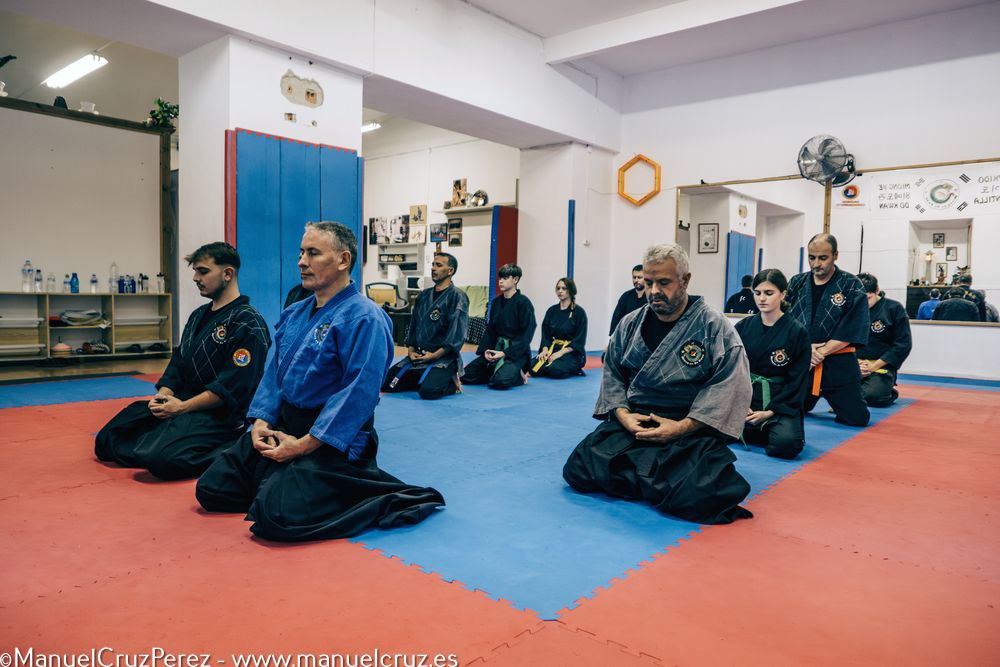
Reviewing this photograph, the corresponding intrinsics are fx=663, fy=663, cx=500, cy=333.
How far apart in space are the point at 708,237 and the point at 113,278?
860 cm

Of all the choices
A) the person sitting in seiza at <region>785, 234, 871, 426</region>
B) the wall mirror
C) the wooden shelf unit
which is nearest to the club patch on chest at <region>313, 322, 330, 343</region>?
the person sitting in seiza at <region>785, 234, 871, 426</region>

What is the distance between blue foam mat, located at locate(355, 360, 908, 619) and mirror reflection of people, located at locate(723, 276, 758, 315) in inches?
175

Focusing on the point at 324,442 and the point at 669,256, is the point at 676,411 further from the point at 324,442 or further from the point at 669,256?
the point at 324,442

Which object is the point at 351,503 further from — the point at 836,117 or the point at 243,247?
the point at 836,117

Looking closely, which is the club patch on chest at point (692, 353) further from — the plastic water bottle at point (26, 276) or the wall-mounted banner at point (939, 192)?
the plastic water bottle at point (26, 276)

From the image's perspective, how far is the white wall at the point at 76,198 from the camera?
26.1 ft

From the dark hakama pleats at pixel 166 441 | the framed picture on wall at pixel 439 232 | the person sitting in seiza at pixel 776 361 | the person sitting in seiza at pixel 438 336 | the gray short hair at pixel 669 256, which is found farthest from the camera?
the framed picture on wall at pixel 439 232

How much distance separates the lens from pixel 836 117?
30.4ft

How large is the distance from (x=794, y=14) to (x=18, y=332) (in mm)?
10372

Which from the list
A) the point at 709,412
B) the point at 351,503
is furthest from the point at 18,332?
the point at 709,412

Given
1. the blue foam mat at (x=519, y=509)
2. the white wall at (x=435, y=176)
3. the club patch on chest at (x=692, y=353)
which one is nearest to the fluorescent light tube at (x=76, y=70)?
the white wall at (x=435, y=176)

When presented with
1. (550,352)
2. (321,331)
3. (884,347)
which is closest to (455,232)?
(550,352)

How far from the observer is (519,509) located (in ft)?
10.5

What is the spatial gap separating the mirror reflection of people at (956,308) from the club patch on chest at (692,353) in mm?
7097
